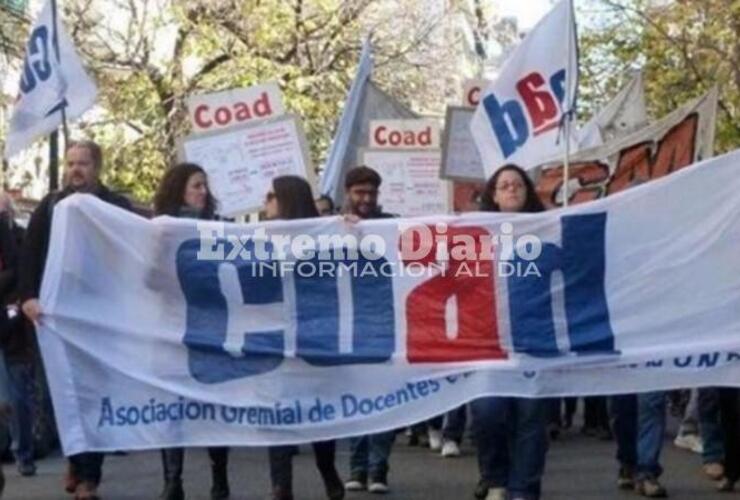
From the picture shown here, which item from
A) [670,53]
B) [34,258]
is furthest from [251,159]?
[670,53]

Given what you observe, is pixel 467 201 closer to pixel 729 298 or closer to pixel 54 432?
pixel 54 432

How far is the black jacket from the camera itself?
9797 millimetres

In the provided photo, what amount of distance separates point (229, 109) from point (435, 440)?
13.1 feet

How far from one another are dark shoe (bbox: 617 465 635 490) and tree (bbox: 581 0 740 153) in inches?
584

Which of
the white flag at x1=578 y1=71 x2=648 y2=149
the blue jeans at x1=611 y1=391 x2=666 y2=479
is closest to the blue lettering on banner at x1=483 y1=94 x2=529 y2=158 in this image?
the blue jeans at x1=611 y1=391 x2=666 y2=479

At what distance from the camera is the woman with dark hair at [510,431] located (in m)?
9.52

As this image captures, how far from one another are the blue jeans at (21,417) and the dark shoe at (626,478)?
12.3 feet

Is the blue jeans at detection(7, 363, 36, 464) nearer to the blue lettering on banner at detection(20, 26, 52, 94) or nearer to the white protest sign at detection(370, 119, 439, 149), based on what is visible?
the blue lettering on banner at detection(20, 26, 52, 94)

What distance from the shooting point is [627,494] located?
10.9 meters

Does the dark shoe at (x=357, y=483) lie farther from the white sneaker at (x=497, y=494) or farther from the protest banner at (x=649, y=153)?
the protest banner at (x=649, y=153)

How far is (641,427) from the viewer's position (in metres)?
10.8

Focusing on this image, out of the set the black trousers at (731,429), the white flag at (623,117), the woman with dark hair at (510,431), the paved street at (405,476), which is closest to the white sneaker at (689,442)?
the paved street at (405,476)

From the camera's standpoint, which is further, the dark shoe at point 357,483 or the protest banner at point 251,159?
the protest banner at point 251,159

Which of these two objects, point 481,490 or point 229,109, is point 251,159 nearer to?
point 229,109
